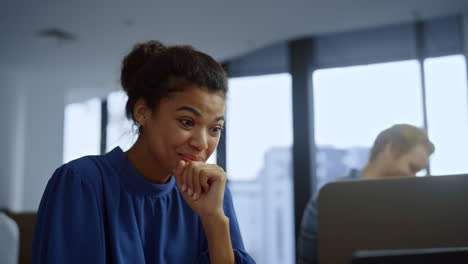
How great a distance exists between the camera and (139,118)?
3.64 ft

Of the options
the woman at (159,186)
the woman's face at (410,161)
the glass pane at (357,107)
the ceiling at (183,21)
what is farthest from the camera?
the glass pane at (357,107)

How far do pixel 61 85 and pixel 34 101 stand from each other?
1.38 ft

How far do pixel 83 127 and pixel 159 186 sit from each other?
6291 mm

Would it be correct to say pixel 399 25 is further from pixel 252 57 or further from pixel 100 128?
pixel 100 128

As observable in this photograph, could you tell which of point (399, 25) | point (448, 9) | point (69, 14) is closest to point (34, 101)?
point (69, 14)

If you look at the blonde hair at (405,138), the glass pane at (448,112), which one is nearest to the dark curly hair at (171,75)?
the blonde hair at (405,138)

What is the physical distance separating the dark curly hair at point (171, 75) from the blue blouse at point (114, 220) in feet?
0.53

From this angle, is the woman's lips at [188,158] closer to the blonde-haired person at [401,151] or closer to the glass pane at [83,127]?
the blonde-haired person at [401,151]

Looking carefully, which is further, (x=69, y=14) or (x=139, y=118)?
(x=69, y=14)

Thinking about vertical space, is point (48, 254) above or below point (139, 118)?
below

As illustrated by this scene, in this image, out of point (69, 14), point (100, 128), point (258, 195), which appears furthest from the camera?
point (100, 128)

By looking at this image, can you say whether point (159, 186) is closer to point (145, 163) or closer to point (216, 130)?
point (145, 163)

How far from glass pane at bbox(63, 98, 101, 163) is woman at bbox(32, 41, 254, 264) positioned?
598 centimetres

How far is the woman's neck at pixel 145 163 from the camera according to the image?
3.61 feet
